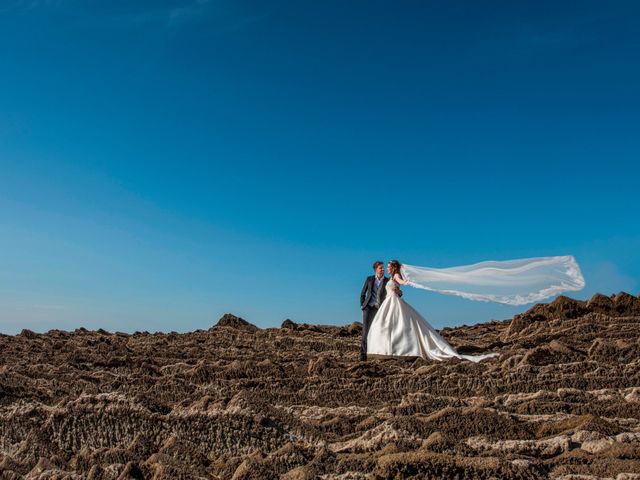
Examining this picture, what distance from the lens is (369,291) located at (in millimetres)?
11930

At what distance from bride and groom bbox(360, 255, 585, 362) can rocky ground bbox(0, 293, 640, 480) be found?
24.9 inches

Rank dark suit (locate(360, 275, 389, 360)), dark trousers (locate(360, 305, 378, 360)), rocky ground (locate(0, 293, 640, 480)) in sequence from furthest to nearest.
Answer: dark suit (locate(360, 275, 389, 360))
dark trousers (locate(360, 305, 378, 360))
rocky ground (locate(0, 293, 640, 480))

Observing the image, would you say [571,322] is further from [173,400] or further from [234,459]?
[234,459]

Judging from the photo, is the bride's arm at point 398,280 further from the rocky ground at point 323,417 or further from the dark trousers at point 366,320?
the rocky ground at point 323,417

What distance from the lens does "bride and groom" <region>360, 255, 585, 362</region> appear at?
11508mm

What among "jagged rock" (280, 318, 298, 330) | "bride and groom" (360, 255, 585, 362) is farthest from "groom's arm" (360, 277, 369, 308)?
"jagged rock" (280, 318, 298, 330)

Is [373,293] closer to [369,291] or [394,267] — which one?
[369,291]

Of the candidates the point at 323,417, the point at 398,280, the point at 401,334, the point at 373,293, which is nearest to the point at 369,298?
the point at 373,293

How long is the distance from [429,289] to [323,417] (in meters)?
6.50

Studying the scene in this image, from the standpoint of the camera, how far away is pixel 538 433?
533 centimetres

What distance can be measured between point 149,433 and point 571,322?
1118 cm

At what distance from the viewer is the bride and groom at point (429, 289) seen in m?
11.5

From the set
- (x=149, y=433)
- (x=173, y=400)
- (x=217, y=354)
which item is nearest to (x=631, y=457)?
(x=149, y=433)

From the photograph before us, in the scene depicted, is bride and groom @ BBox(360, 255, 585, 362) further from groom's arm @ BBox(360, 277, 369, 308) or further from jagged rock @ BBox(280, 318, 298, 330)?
jagged rock @ BBox(280, 318, 298, 330)
